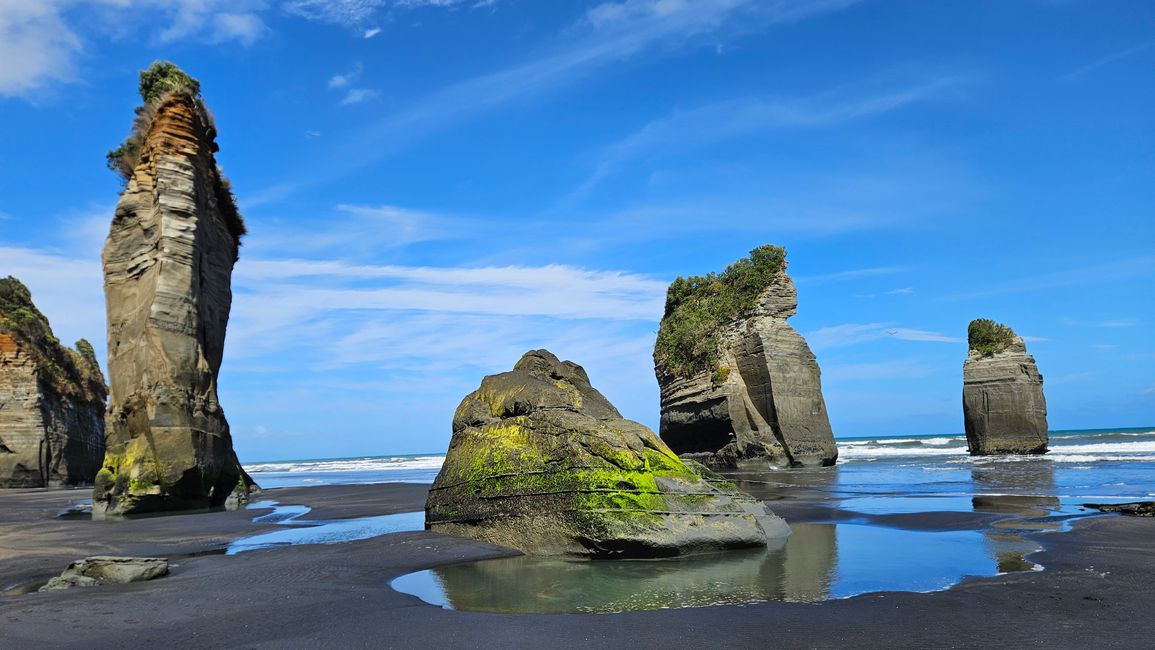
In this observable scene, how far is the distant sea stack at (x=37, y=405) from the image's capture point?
97.9 ft

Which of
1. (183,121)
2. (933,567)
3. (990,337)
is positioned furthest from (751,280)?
(933,567)

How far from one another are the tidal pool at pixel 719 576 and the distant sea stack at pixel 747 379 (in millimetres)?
23499

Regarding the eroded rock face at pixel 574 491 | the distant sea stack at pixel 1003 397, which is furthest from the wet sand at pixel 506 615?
the distant sea stack at pixel 1003 397

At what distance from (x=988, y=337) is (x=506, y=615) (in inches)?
1510

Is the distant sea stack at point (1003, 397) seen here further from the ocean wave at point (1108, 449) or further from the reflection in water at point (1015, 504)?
the reflection in water at point (1015, 504)

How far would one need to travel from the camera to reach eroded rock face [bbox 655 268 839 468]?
3212cm

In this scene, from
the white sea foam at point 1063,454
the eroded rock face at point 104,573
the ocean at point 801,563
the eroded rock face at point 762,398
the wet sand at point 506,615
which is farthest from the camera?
the eroded rock face at point 762,398

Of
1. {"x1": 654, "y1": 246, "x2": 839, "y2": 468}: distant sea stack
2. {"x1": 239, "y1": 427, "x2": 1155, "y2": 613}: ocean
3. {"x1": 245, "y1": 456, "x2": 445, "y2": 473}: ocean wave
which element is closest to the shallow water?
{"x1": 239, "y1": 427, "x2": 1155, "y2": 613}: ocean

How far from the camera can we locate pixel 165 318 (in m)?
16.7

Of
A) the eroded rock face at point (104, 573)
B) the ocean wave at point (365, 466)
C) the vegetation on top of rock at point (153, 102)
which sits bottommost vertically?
the ocean wave at point (365, 466)

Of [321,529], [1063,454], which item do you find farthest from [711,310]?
[321,529]

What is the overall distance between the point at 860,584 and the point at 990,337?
3592 centimetres

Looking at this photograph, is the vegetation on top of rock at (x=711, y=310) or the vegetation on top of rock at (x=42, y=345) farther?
the vegetation on top of rock at (x=711, y=310)

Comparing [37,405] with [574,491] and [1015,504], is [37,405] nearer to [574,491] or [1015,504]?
[574,491]
